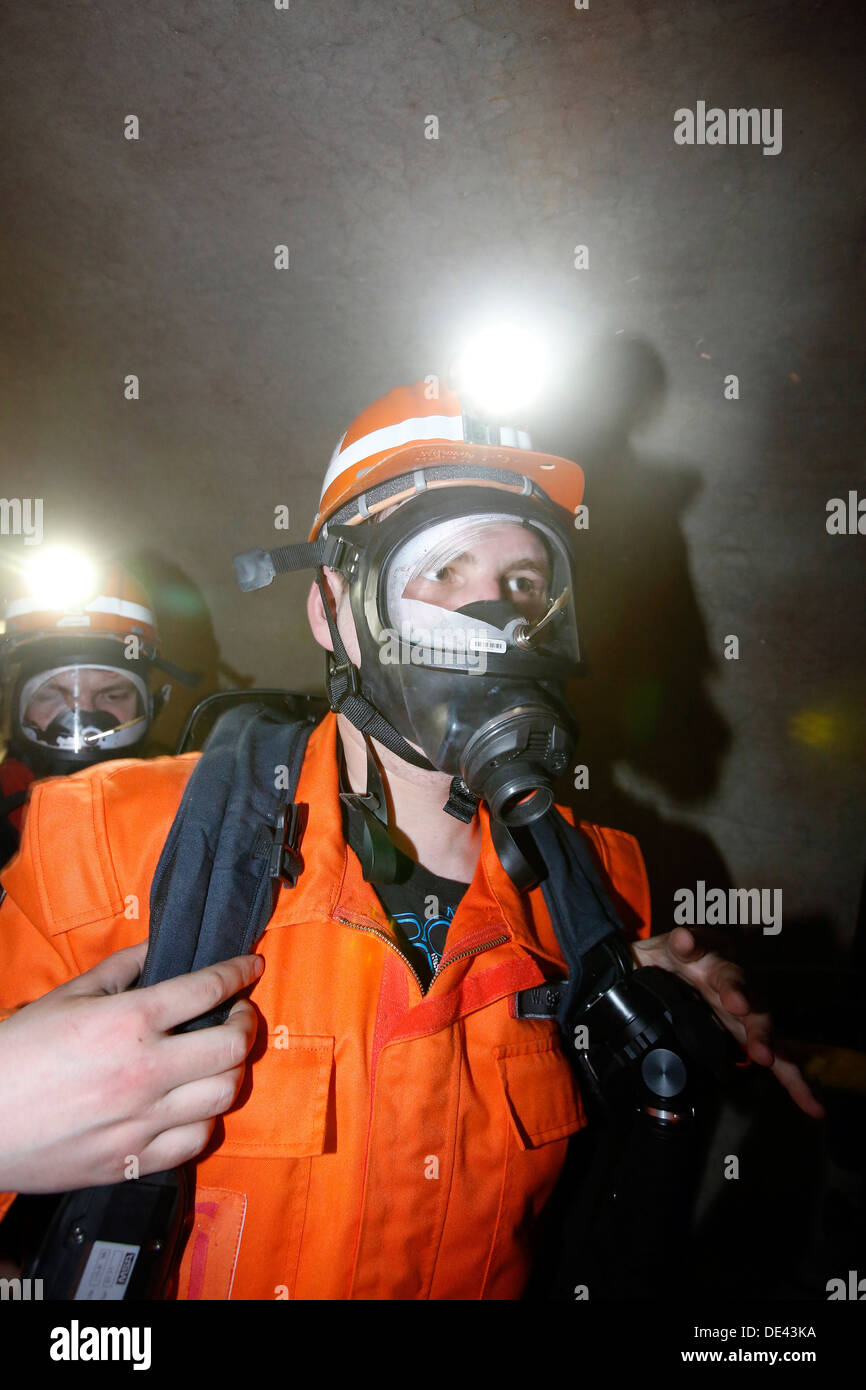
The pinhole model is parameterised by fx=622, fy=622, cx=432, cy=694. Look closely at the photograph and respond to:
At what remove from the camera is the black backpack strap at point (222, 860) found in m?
1.30

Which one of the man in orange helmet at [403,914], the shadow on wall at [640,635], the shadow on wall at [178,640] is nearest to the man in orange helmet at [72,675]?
the shadow on wall at [178,640]

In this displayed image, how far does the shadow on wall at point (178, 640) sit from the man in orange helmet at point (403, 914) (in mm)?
2135

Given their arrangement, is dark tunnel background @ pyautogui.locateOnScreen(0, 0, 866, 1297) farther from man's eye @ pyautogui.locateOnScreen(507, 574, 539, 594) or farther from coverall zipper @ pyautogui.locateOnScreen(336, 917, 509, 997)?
coverall zipper @ pyautogui.locateOnScreen(336, 917, 509, 997)

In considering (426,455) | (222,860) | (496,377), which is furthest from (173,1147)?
(496,377)

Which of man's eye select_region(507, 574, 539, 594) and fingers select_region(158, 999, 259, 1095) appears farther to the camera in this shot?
man's eye select_region(507, 574, 539, 594)

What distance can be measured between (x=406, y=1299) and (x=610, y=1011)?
0.78 metres

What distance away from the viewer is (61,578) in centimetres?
345

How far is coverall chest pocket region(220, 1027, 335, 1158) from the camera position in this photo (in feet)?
4.40

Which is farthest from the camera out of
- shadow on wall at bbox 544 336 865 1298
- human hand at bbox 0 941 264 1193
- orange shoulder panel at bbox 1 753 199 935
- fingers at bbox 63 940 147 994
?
shadow on wall at bbox 544 336 865 1298

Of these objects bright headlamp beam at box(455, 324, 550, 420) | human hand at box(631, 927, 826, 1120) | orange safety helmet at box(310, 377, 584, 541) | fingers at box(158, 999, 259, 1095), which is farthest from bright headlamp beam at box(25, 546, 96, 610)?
human hand at box(631, 927, 826, 1120)

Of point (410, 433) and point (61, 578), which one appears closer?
point (410, 433)

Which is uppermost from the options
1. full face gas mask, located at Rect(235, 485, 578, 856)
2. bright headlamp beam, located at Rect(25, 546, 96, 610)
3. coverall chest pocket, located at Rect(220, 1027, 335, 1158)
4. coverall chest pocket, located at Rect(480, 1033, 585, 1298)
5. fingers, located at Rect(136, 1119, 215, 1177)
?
bright headlamp beam, located at Rect(25, 546, 96, 610)

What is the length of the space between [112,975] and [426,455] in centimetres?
150

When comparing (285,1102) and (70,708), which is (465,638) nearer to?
(285,1102)
